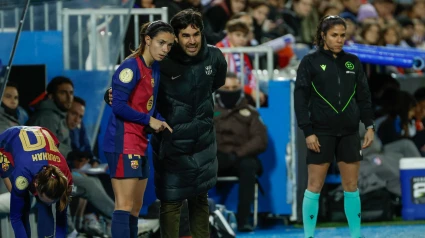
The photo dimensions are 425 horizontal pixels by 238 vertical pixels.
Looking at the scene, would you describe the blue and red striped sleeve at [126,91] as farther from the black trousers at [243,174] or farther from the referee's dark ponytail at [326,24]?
the black trousers at [243,174]

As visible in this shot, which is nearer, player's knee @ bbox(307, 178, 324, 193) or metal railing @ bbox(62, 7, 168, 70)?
player's knee @ bbox(307, 178, 324, 193)

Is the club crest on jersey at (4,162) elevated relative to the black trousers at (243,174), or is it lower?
elevated

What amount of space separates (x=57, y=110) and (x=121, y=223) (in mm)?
3151

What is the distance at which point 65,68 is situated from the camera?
10906 millimetres

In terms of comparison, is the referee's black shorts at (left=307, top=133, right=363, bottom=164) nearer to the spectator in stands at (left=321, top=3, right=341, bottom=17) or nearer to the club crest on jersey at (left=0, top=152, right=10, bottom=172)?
the club crest on jersey at (left=0, top=152, right=10, bottom=172)

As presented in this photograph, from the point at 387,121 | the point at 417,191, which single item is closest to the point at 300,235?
the point at 417,191

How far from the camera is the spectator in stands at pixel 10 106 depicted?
31.6 feet

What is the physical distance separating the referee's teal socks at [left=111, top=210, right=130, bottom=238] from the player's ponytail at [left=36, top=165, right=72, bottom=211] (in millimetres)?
367

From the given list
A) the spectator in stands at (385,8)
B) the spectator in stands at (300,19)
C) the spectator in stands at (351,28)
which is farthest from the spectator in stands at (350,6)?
the spectator in stands at (300,19)

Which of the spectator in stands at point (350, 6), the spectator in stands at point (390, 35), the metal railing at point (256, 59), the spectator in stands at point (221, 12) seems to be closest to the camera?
the metal railing at point (256, 59)

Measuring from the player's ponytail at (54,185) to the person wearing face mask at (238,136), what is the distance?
13.0 feet

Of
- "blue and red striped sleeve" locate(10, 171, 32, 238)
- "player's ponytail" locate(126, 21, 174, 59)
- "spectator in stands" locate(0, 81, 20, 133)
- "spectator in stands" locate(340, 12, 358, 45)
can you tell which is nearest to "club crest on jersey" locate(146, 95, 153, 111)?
"player's ponytail" locate(126, 21, 174, 59)

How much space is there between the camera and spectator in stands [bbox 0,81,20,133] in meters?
9.64

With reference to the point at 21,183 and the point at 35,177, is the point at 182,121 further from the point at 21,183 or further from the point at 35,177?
the point at 21,183
